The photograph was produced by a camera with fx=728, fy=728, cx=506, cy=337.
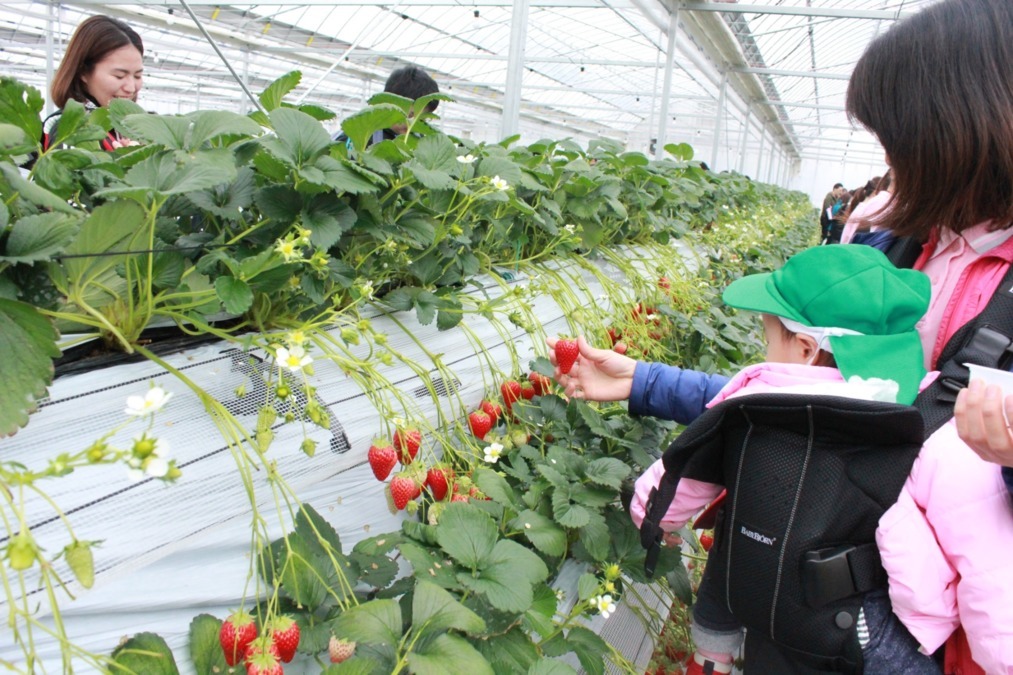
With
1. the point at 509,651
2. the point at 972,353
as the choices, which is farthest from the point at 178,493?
the point at 972,353

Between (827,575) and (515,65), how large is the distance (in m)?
2.09

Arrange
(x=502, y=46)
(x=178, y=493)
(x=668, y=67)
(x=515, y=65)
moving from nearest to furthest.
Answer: (x=178, y=493) → (x=515, y=65) → (x=668, y=67) → (x=502, y=46)

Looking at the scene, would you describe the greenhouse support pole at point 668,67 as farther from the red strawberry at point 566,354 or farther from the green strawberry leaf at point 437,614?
the green strawberry leaf at point 437,614

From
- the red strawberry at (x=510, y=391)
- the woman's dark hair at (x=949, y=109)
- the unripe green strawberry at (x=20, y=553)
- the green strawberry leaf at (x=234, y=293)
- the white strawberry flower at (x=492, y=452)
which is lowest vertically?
the white strawberry flower at (x=492, y=452)

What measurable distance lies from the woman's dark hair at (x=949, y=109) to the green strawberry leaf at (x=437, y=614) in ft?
2.62

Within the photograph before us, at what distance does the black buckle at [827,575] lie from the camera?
2.78 feet

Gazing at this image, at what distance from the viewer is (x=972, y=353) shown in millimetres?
854

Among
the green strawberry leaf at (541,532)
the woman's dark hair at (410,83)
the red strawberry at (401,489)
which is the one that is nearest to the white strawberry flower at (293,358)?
the red strawberry at (401,489)

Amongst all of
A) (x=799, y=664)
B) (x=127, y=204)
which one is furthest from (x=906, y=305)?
(x=127, y=204)

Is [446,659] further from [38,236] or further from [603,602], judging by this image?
[38,236]

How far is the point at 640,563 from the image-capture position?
42.7 inches

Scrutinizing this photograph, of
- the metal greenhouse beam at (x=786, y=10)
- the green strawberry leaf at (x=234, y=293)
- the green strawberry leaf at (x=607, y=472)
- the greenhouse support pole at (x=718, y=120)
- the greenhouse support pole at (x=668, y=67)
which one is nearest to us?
the green strawberry leaf at (x=234, y=293)

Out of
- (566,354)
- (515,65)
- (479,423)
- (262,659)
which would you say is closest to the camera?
(262,659)

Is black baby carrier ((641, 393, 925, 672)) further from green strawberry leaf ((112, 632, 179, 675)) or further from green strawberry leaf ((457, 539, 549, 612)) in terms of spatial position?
green strawberry leaf ((112, 632, 179, 675))
